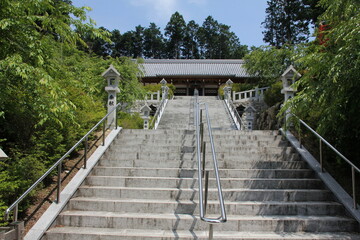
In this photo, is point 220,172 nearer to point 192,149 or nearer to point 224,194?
point 224,194

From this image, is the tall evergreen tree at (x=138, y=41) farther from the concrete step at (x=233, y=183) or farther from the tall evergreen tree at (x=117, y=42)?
the concrete step at (x=233, y=183)

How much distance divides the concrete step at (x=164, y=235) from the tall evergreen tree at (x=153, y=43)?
56.5m

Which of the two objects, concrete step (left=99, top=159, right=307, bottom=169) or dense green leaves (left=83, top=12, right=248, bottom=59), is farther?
dense green leaves (left=83, top=12, right=248, bottom=59)

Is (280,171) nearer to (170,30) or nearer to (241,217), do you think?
(241,217)

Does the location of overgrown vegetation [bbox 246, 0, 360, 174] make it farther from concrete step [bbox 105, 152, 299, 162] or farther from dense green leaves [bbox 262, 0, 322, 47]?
dense green leaves [bbox 262, 0, 322, 47]

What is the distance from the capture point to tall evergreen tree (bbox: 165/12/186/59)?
187 feet

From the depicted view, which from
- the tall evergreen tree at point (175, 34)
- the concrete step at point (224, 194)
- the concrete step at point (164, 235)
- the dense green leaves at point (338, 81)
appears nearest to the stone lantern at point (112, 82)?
the concrete step at point (224, 194)

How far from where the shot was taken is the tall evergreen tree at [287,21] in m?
34.8

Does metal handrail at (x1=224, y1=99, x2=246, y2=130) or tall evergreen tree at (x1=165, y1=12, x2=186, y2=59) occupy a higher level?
tall evergreen tree at (x1=165, y1=12, x2=186, y2=59)

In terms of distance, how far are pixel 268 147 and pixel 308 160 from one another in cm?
103

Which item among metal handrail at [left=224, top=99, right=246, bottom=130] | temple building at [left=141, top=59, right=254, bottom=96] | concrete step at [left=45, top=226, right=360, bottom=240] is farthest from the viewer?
temple building at [left=141, top=59, right=254, bottom=96]

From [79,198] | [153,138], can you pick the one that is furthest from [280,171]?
[79,198]

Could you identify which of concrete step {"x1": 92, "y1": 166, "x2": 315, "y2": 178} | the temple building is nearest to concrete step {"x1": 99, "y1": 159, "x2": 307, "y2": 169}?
concrete step {"x1": 92, "y1": 166, "x2": 315, "y2": 178}

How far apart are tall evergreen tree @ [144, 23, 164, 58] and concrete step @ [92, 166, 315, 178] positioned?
54.7 meters
